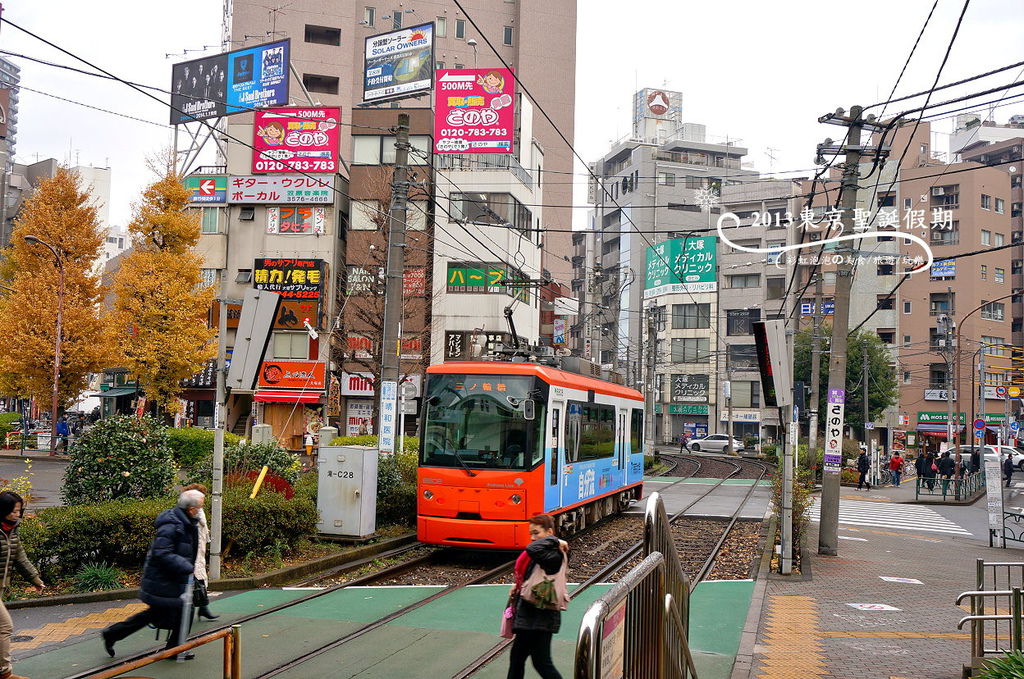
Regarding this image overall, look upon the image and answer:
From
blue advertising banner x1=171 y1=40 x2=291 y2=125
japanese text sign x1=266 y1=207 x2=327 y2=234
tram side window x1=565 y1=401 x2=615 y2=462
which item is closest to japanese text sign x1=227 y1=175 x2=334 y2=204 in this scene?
japanese text sign x1=266 y1=207 x2=327 y2=234

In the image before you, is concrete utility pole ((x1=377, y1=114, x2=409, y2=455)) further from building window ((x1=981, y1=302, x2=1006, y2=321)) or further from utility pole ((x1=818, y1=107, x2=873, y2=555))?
building window ((x1=981, y1=302, x2=1006, y2=321))

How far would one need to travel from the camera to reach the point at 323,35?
59.0 m

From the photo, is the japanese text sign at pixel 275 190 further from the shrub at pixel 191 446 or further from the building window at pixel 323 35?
the shrub at pixel 191 446

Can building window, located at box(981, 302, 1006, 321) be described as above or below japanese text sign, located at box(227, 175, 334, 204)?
below

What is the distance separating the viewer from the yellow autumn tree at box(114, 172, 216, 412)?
38031 millimetres

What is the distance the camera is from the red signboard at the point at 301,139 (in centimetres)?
4338

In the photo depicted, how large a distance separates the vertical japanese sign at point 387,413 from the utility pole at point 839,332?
24.9 feet

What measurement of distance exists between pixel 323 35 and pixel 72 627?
54.7m

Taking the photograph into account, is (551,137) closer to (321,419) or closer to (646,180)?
(646,180)

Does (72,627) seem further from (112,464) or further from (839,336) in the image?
(839,336)

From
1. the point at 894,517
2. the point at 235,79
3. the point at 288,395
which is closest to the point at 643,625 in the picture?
the point at 894,517

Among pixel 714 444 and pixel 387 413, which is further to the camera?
pixel 714 444

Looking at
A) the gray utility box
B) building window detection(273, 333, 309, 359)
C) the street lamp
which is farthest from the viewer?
building window detection(273, 333, 309, 359)

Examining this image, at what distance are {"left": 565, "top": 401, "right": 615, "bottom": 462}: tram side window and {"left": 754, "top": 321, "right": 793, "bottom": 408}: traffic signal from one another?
3500 mm
